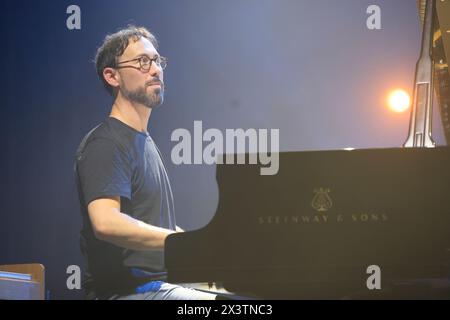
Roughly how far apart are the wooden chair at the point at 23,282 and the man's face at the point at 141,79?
0.84 metres

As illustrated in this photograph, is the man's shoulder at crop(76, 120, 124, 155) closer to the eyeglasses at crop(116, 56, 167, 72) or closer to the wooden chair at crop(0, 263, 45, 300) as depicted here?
the eyeglasses at crop(116, 56, 167, 72)

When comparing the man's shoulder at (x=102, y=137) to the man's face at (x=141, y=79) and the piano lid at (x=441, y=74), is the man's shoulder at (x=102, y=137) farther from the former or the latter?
the piano lid at (x=441, y=74)

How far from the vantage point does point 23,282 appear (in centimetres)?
239

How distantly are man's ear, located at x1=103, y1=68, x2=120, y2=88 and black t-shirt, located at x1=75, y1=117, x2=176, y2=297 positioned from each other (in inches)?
7.7

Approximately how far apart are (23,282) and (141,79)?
96 cm

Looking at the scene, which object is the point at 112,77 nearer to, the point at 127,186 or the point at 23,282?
the point at 127,186

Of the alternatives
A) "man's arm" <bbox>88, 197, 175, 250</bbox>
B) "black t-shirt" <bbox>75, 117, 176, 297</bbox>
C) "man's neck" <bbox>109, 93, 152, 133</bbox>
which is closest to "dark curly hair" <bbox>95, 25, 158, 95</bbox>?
"man's neck" <bbox>109, 93, 152, 133</bbox>

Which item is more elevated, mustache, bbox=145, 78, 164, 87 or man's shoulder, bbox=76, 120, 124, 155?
mustache, bbox=145, 78, 164, 87

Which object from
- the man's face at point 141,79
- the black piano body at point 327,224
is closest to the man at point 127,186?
the man's face at point 141,79

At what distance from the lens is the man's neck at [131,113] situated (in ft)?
8.36

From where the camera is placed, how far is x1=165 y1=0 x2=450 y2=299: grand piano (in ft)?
5.47

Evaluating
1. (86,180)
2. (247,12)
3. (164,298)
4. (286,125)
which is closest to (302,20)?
(247,12)
